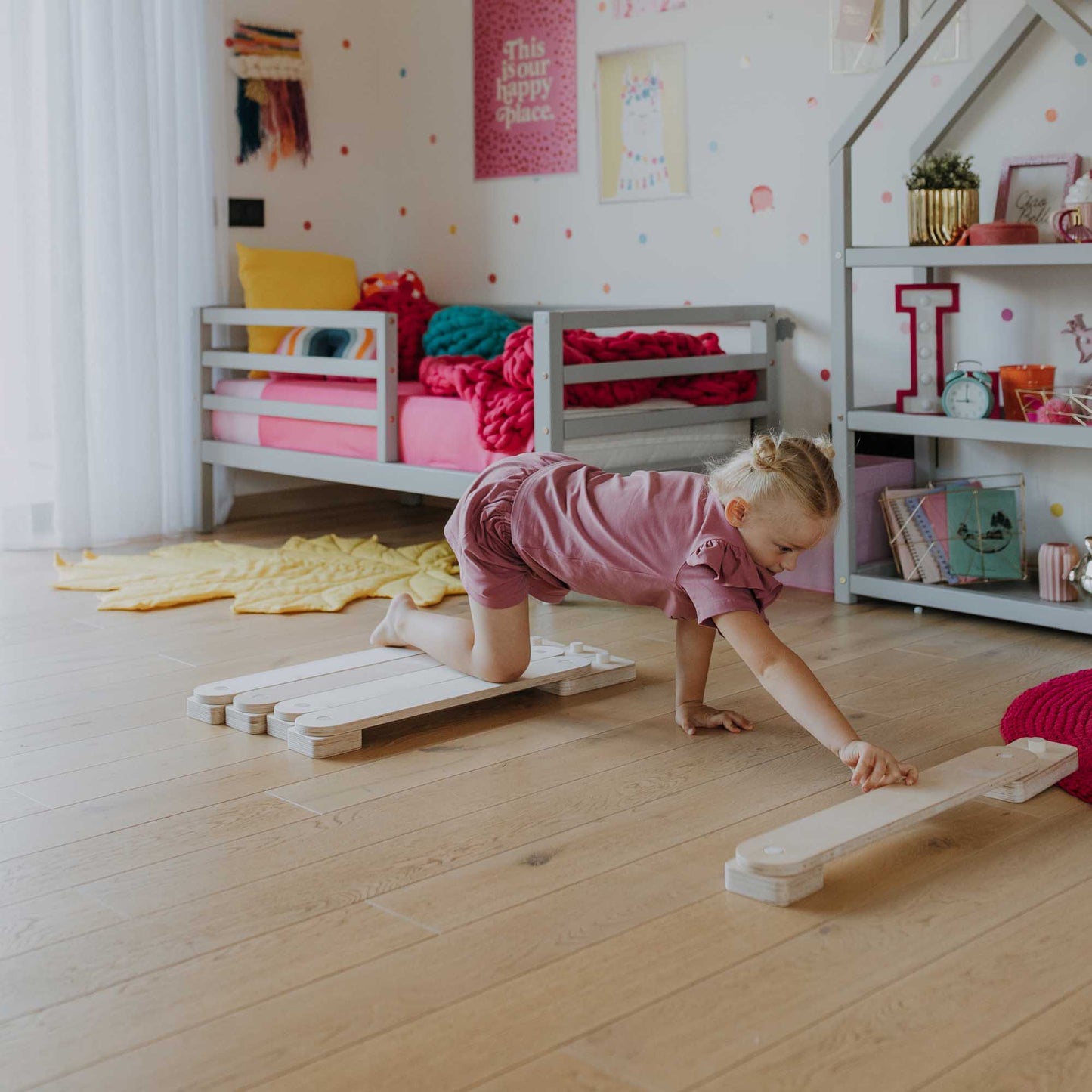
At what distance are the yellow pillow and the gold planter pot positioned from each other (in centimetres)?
173

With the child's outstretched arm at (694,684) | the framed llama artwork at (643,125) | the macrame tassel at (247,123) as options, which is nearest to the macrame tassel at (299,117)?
the macrame tassel at (247,123)

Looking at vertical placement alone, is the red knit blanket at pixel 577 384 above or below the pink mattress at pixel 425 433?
above

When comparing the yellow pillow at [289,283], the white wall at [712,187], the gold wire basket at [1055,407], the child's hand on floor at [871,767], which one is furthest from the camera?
the yellow pillow at [289,283]

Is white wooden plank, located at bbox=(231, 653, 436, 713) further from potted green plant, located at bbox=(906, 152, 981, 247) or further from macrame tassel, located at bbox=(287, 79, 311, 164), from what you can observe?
macrame tassel, located at bbox=(287, 79, 311, 164)

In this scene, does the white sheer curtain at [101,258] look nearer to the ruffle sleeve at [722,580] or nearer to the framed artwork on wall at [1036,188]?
the framed artwork on wall at [1036,188]

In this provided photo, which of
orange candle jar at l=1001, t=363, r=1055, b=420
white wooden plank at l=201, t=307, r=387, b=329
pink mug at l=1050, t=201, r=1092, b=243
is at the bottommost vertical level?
orange candle jar at l=1001, t=363, r=1055, b=420

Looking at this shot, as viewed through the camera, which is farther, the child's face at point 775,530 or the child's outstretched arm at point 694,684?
the child's outstretched arm at point 694,684

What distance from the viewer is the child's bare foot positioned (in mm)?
2348

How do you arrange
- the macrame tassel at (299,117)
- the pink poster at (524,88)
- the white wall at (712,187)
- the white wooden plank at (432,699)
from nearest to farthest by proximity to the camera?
the white wooden plank at (432,699) < the white wall at (712,187) < the pink poster at (524,88) < the macrame tassel at (299,117)

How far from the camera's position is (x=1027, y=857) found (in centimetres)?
A: 150

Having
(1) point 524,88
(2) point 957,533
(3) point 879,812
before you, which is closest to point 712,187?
(1) point 524,88

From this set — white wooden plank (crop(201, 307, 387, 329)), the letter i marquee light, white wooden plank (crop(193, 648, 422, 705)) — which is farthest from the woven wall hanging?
white wooden plank (crop(193, 648, 422, 705))

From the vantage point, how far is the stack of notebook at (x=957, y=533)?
2.71m

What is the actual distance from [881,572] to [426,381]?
118 cm
